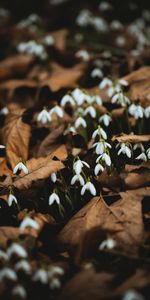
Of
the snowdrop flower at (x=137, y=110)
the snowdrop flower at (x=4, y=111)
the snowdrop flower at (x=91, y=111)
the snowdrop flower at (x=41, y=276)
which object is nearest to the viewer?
the snowdrop flower at (x=41, y=276)

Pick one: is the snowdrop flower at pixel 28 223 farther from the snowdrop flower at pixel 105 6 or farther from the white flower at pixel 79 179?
the snowdrop flower at pixel 105 6

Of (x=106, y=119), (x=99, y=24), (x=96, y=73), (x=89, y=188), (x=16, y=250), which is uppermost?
(x=99, y=24)

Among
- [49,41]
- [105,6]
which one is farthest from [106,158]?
[105,6]

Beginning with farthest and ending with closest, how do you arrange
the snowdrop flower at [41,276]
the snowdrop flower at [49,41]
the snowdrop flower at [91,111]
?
the snowdrop flower at [49,41], the snowdrop flower at [91,111], the snowdrop flower at [41,276]

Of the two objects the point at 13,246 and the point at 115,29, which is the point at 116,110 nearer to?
the point at 13,246

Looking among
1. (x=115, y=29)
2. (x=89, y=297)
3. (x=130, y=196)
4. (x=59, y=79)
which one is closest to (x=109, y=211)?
(x=130, y=196)

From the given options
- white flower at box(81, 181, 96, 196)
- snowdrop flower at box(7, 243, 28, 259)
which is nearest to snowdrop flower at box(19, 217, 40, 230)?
snowdrop flower at box(7, 243, 28, 259)

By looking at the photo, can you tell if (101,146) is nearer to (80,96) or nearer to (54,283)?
(80,96)

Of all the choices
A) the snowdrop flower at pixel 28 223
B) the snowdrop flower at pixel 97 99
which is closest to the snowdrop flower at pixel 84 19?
the snowdrop flower at pixel 97 99
